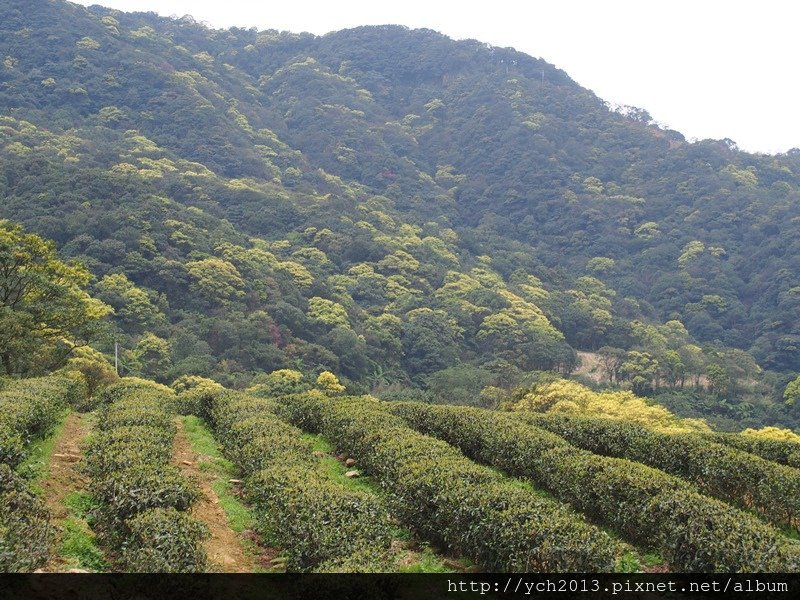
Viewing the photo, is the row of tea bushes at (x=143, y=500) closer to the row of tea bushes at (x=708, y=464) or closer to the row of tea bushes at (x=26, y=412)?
the row of tea bushes at (x=26, y=412)

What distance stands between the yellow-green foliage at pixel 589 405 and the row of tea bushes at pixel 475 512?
14299 mm

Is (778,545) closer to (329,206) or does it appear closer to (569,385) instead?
(569,385)

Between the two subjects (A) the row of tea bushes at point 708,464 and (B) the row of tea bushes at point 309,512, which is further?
(A) the row of tea bushes at point 708,464

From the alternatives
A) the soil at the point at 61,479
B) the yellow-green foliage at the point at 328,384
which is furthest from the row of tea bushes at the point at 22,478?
the yellow-green foliage at the point at 328,384

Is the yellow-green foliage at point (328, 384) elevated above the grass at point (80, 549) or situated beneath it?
situated beneath

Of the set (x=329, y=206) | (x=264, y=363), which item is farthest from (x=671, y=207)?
(x=264, y=363)

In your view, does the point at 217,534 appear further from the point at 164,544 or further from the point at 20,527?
the point at 20,527

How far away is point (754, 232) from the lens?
82188mm

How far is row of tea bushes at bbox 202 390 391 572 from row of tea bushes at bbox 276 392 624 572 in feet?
2.23

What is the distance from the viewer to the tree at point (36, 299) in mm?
22969

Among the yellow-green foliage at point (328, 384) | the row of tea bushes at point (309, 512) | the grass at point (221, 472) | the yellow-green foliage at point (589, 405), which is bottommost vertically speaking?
the yellow-green foliage at point (328, 384)

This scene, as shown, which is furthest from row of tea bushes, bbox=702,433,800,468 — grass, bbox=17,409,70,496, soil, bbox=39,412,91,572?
grass, bbox=17,409,70,496

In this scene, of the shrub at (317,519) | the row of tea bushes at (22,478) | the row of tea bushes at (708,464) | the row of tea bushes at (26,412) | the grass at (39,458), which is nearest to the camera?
the row of tea bushes at (22,478)

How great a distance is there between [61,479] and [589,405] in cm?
2070
